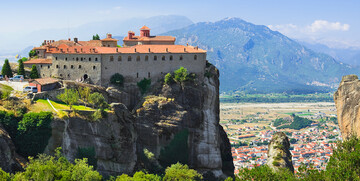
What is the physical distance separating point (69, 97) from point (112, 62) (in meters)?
15.5

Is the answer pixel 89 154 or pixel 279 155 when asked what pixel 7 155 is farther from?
pixel 279 155

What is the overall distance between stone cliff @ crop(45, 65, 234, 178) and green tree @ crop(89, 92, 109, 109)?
1963 mm

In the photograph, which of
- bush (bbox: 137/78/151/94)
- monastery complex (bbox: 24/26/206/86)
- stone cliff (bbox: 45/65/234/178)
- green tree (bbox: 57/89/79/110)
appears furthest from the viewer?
bush (bbox: 137/78/151/94)

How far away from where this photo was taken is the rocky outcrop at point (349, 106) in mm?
49628

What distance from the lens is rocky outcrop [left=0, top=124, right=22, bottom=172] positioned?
188ft

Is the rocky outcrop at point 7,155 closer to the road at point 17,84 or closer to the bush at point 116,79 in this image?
the road at point 17,84

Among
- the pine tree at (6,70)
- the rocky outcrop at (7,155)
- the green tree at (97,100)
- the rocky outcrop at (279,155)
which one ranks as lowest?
the rocky outcrop at (279,155)

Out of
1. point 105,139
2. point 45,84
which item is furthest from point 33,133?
point 45,84

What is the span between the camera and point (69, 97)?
70938 mm

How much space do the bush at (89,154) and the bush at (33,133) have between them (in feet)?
17.2

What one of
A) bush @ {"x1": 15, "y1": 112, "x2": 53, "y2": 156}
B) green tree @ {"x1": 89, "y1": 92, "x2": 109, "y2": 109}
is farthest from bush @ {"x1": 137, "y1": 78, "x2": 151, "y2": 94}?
bush @ {"x1": 15, "y1": 112, "x2": 53, "y2": 156}

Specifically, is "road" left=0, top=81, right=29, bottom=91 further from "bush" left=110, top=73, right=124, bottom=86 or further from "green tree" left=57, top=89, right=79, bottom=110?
"bush" left=110, top=73, right=124, bottom=86

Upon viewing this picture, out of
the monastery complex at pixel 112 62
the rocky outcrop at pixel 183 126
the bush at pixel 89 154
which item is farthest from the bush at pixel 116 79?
the bush at pixel 89 154

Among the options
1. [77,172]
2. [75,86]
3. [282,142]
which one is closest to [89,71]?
[75,86]
